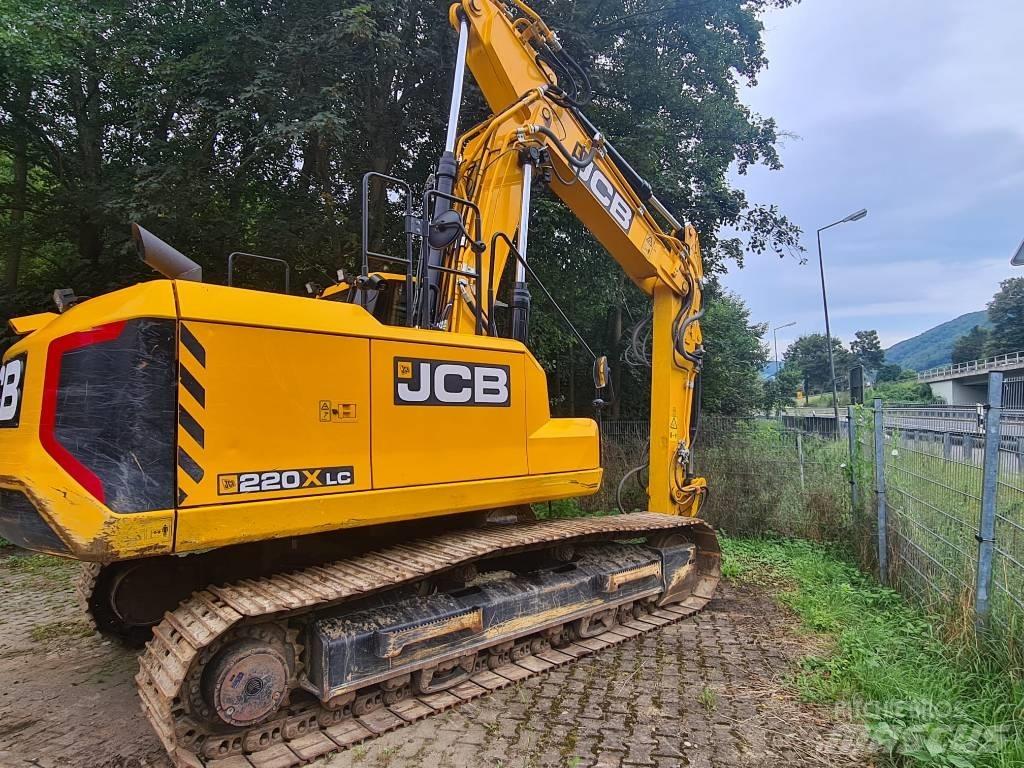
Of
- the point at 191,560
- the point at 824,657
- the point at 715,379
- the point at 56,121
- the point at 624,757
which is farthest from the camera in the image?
the point at 715,379

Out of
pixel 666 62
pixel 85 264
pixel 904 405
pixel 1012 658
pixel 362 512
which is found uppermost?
pixel 666 62

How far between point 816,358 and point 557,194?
80.9m

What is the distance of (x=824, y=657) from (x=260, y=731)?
3.48 metres

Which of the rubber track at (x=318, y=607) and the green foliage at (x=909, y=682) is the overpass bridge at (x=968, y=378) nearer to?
the green foliage at (x=909, y=682)

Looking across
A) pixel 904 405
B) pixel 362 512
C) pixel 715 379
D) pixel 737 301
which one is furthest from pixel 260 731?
pixel 737 301

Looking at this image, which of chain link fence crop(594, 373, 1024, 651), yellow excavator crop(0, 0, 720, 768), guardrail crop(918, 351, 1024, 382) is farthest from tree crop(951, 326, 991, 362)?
yellow excavator crop(0, 0, 720, 768)

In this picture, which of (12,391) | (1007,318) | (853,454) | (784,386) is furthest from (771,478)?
(1007,318)

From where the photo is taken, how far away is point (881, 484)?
19.0ft

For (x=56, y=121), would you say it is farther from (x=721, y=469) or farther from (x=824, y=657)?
(x=824, y=657)

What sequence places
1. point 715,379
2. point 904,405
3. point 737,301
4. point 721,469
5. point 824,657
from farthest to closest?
1. point 737,301
2. point 715,379
3. point 721,469
4. point 904,405
5. point 824,657

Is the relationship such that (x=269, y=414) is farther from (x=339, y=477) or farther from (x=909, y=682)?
(x=909, y=682)

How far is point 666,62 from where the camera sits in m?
9.78

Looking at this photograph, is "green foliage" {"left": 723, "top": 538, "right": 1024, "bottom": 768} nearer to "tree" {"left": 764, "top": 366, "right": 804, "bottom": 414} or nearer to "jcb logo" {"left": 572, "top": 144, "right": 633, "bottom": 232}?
"jcb logo" {"left": 572, "top": 144, "right": 633, "bottom": 232}

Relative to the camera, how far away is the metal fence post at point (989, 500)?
365 cm
